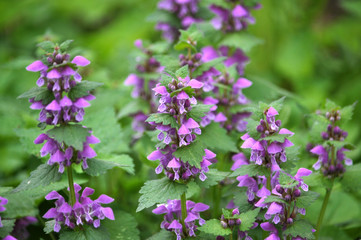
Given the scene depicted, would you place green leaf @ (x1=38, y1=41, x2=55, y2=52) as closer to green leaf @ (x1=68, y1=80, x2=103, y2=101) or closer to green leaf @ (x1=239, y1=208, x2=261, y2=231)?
green leaf @ (x1=68, y1=80, x2=103, y2=101)

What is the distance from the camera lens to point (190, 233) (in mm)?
2303

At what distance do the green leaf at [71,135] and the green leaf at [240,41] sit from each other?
151 cm

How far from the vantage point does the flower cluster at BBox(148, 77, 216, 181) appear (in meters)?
2.13

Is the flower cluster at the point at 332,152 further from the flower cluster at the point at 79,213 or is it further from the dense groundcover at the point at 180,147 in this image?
the flower cluster at the point at 79,213

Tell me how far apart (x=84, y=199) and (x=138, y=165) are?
1211 millimetres

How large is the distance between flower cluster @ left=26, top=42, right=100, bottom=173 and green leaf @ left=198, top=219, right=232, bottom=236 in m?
0.64

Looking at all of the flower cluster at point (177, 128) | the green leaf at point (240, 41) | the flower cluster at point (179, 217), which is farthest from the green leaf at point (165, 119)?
the green leaf at point (240, 41)

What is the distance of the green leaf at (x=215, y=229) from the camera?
209cm

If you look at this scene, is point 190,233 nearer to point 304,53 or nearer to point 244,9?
point 244,9

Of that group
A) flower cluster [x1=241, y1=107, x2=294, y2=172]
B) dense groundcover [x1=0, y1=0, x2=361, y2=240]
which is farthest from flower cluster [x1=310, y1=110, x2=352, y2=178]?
flower cluster [x1=241, y1=107, x2=294, y2=172]

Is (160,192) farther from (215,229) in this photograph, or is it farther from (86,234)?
(86,234)

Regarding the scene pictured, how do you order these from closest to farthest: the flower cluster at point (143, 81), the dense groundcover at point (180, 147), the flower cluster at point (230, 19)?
the dense groundcover at point (180, 147) < the flower cluster at point (230, 19) < the flower cluster at point (143, 81)

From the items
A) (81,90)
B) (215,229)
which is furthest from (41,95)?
(215,229)

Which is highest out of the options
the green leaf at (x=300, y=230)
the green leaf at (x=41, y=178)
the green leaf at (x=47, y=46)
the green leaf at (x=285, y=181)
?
the green leaf at (x=47, y=46)
